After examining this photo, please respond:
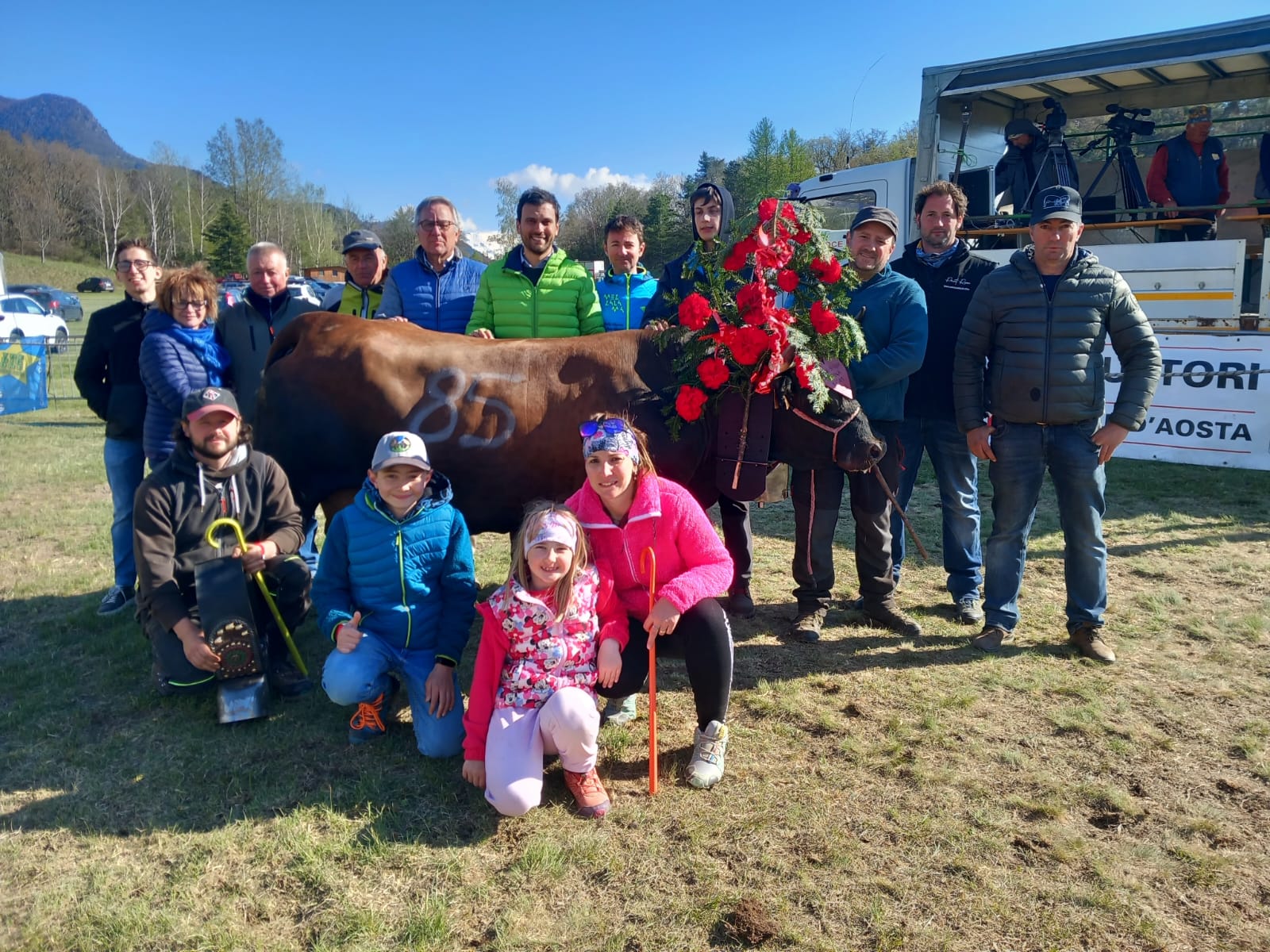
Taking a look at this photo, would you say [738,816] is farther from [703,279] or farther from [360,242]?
[360,242]

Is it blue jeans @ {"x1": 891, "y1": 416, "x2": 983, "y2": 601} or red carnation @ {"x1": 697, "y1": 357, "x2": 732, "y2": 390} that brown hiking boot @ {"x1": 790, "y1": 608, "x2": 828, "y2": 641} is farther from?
red carnation @ {"x1": 697, "y1": 357, "x2": 732, "y2": 390}

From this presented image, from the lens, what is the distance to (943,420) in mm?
4562

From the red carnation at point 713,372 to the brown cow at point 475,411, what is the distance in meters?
0.33

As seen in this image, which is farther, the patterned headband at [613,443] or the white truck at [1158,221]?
the white truck at [1158,221]

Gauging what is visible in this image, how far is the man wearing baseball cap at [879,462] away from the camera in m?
4.13

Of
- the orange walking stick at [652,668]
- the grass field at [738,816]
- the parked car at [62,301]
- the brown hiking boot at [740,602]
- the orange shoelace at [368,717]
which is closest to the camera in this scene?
the grass field at [738,816]

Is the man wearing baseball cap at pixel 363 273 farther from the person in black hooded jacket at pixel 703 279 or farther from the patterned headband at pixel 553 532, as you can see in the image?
the patterned headband at pixel 553 532

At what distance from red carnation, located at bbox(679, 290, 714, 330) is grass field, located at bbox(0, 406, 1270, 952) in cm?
166

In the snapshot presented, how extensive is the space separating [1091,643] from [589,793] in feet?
8.94

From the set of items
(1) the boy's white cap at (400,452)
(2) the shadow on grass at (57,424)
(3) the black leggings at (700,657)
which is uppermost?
(1) the boy's white cap at (400,452)

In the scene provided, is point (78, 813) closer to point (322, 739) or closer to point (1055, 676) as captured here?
point (322, 739)

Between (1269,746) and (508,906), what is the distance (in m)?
3.00

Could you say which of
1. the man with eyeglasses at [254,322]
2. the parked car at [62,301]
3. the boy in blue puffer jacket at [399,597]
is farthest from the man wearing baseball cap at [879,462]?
the parked car at [62,301]

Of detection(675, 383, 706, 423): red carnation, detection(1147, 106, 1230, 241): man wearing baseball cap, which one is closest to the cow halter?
detection(675, 383, 706, 423): red carnation
